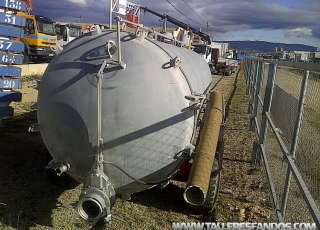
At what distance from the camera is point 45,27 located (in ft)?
67.7

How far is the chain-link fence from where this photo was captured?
10.6ft

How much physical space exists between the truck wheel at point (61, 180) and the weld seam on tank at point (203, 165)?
1894 millimetres

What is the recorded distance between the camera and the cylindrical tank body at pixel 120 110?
10.2 feet

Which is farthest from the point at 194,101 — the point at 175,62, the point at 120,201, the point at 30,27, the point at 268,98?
the point at 30,27

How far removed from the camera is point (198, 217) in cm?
426

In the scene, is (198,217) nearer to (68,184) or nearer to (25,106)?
(68,184)

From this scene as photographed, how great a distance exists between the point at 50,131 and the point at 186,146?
1347 mm

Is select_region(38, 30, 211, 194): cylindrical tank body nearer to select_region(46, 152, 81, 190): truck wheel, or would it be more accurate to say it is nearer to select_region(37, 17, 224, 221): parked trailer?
select_region(37, 17, 224, 221): parked trailer

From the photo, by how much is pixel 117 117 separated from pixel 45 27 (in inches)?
765

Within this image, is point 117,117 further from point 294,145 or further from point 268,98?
point 268,98

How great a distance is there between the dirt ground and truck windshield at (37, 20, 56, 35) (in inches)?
606

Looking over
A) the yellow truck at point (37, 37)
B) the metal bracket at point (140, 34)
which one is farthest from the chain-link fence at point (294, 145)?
the yellow truck at point (37, 37)

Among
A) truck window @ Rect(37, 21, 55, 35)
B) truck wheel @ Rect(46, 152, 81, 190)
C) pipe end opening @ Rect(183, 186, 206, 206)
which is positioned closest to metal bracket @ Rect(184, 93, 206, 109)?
pipe end opening @ Rect(183, 186, 206, 206)

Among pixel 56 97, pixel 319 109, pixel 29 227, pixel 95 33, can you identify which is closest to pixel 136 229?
pixel 29 227
